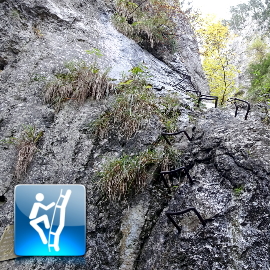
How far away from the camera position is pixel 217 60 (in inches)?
418

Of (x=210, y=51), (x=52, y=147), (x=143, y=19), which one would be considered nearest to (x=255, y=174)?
(x=52, y=147)

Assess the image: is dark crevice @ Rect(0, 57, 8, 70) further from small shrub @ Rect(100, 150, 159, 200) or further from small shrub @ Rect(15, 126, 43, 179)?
small shrub @ Rect(100, 150, 159, 200)

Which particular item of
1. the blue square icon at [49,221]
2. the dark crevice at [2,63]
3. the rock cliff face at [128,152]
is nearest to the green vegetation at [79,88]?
the rock cliff face at [128,152]

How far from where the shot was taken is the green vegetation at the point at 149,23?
7527mm

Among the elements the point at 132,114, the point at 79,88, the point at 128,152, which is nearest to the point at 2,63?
the point at 79,88

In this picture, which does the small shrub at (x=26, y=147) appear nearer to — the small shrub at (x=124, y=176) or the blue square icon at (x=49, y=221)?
A: the blue square icon at (x=49, y=221)

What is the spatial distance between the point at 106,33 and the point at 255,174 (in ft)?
18.4

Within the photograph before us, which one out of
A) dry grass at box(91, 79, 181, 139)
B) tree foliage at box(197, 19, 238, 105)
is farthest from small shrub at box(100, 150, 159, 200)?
tree foliage at box(197, 19, 238, 105)

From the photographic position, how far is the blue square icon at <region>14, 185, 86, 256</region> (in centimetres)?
314

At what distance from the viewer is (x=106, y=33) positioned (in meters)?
6.99

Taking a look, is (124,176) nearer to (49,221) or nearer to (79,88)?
(49,221)

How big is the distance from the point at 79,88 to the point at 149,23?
381 cm

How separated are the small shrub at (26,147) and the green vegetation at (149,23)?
4.39m

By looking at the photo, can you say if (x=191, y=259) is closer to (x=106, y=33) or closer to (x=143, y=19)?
(x=106, y=33)
